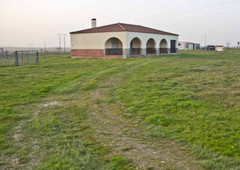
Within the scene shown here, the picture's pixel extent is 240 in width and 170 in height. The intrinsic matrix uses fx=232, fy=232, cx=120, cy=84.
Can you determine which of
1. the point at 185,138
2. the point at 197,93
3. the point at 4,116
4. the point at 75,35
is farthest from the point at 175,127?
the point at 75,35

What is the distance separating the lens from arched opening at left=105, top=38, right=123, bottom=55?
29.9 m

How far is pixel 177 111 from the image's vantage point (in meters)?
6.37

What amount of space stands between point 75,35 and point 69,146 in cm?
2847

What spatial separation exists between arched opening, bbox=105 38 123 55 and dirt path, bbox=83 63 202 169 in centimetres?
2358

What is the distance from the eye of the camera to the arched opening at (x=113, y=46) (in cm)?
2992

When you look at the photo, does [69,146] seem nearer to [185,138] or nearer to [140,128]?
[140,128]

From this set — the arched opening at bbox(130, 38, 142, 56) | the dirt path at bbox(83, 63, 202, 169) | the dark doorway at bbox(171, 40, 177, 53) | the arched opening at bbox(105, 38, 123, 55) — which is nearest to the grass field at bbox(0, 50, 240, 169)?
the dirt path at bbox(83, 63, 202, 169)

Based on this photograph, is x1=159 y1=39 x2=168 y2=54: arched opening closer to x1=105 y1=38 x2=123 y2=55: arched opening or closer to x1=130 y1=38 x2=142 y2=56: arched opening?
x1=130 y1=38 x2=142 y2=56: arched opening

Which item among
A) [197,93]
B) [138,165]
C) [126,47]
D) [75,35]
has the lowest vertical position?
[138,165]

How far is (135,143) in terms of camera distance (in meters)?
4.62

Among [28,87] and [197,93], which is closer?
[197,93]

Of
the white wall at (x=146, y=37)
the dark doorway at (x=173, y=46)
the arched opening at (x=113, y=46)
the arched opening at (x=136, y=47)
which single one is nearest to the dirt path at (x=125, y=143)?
the white wall at (x=146, y=37)

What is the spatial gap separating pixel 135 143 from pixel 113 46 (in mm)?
26973

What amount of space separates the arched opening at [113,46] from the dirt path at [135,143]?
23.6 meters
